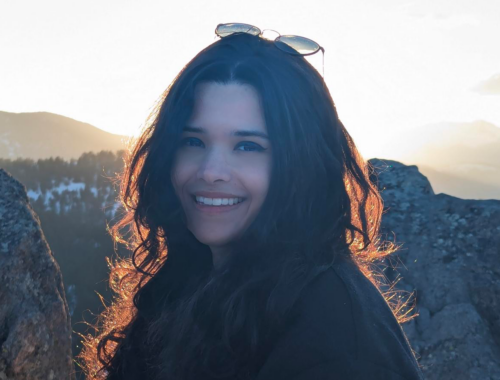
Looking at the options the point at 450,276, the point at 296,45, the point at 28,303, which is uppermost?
the point at 296,45

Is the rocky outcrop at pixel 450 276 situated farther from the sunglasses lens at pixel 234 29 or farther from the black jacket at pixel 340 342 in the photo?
the black jacket at pixel 340 342

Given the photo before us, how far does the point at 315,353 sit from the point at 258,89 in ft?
3.41

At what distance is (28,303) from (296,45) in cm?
154

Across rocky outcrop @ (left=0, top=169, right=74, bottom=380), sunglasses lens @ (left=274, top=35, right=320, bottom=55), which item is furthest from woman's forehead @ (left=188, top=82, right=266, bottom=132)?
rocky outcrop @ (left=0, top=169, right=74, bottom=380)

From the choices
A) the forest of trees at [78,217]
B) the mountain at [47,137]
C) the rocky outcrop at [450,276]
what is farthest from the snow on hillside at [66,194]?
the mountain at [47,137]

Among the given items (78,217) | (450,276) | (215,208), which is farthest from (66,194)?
(215,208)

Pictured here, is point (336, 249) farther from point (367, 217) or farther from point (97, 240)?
point (97, 240)

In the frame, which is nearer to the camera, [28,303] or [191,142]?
[28,303]

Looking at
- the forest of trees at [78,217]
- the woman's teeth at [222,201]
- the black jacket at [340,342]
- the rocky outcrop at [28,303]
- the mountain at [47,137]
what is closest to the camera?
the black jacket at [340,342]

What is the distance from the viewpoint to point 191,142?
2.02 metres

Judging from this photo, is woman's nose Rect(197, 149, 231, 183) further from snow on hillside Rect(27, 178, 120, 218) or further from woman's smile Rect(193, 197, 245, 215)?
snow on hillside Rect(27, 178, 120, 218)

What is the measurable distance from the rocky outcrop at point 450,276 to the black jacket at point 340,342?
2159 mm

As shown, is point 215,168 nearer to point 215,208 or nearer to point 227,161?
point 227,161

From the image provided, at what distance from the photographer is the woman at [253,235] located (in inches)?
52.9
